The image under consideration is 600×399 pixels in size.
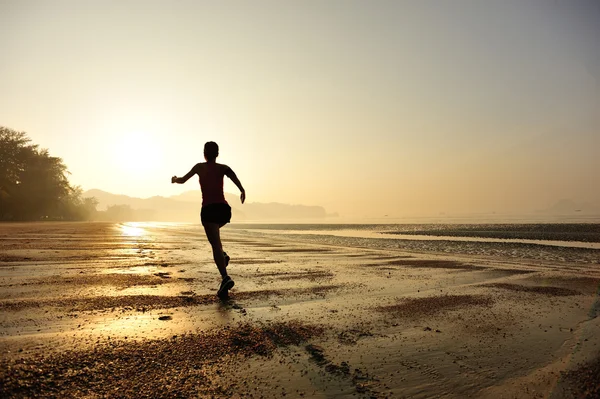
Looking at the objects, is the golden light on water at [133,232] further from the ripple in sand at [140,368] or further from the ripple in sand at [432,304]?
the ripple in sand at [140,368]

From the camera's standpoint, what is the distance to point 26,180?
50000mm

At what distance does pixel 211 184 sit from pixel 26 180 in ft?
199

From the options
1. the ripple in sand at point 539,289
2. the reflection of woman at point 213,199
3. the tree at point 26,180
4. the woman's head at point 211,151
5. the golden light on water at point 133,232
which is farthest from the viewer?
the tree at point 26,180

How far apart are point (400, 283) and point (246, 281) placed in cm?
327

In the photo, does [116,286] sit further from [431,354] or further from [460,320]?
[460,320]

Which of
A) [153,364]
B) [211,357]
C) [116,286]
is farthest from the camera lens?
[116,286]

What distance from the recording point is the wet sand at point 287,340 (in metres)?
2.28

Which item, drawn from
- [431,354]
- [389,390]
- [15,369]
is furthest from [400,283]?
[15,369]

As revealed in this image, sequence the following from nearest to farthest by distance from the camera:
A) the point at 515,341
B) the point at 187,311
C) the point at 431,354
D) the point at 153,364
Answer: the point at 153,364
the point at 431,354
the point at 515,341
the point at 187,311

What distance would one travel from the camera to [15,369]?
2211mm

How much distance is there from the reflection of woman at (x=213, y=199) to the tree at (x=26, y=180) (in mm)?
57679

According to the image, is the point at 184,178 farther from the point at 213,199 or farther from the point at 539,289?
the point at 539,289

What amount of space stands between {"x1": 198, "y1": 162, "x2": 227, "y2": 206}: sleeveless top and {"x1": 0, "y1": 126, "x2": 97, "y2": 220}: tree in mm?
57719

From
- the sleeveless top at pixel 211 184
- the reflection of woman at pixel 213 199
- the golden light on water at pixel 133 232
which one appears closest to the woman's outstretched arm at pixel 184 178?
the reflection of woman at pixel 213 199
